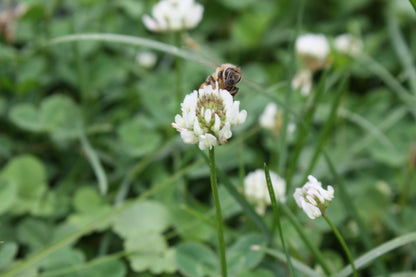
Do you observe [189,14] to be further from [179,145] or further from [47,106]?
[47,106]

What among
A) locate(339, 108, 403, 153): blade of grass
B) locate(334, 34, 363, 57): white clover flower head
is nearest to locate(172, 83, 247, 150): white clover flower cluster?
locate(339, 108, 403, 153): blade of grass

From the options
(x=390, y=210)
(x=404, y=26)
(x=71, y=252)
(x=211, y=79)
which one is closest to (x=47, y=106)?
(x=71, y=252)

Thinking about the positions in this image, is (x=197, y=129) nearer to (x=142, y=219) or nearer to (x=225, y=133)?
(x=225, y=133)

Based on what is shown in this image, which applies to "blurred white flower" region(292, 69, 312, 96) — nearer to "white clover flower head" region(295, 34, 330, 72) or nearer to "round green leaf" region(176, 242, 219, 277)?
"white clover flower head" region(295, 34, 330, 72)

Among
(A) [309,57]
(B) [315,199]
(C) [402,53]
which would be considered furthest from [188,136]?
(C) [402,53]

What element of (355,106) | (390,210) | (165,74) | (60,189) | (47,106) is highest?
(165,74)

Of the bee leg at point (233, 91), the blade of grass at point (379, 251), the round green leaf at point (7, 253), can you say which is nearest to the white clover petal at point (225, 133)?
the bee leg at point (233, 91)

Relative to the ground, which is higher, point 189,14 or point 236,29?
point 236,29
